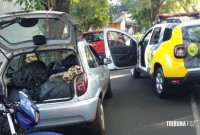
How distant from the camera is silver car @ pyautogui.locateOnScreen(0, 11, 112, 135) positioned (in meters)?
4.93

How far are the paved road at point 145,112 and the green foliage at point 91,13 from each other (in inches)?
675

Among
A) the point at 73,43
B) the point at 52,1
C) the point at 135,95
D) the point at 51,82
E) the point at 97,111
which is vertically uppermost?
the point at 52,1

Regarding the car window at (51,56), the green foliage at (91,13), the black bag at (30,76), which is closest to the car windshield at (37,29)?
the car window at (51,56)

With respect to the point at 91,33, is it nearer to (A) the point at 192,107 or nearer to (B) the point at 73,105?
(A) the point at 192,107

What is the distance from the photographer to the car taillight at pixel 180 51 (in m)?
7.04

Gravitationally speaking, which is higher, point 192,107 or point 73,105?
point 73,105

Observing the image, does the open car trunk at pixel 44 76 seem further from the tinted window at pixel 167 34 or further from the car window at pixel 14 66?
the tinted window at pixel 167 34

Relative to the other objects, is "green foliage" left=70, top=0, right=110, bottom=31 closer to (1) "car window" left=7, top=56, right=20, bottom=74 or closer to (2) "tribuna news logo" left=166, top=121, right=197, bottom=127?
(1) "car window" left=7, top=56, right=20, bottom=74

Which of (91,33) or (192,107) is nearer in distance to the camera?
(192,107)

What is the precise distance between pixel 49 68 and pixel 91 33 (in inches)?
490

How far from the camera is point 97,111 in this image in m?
5.19

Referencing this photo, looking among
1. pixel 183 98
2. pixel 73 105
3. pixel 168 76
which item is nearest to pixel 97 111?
pixel 73 105

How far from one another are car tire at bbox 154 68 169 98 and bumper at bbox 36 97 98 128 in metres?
2.97

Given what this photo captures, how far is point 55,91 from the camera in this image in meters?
5.26
